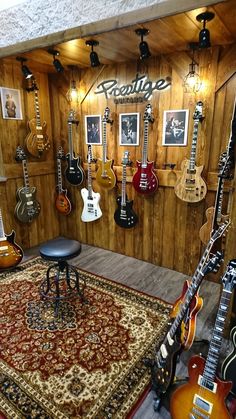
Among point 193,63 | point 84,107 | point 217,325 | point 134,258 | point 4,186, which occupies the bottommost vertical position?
point 134,258

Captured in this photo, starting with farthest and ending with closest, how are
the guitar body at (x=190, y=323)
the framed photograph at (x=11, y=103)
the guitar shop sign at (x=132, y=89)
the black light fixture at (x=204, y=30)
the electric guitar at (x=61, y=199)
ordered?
1. the electric guitar at (x=61, y=199)
2. the framed photograph at (x=11, y=103)
3. the guitar shop sign at (x=132, y=89)
4. the black light fixture at (x=204, y=30)
5. the guitar body at (x=190, y=323)

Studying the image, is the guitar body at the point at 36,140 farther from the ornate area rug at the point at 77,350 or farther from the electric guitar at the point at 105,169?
the ornate area rug at the point at 77,350

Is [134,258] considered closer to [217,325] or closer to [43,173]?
[43,173]

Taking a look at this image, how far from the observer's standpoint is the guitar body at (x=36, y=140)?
3313 millimetres

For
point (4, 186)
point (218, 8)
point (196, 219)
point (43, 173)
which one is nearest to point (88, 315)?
point (196, 219)

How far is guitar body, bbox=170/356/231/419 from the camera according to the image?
3.79 feet

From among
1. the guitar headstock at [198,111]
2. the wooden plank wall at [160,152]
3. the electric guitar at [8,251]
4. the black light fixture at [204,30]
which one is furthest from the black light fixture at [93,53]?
the electric guitar at [8,251]

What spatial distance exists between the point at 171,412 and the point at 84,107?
319 centimetres

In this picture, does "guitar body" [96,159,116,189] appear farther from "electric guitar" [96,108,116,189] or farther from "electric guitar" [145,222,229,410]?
"electric guitar" [145,222,229,410]

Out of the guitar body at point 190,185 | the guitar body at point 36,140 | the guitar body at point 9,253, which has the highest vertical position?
the guitar body at point 36,140

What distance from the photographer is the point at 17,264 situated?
297 centimetres

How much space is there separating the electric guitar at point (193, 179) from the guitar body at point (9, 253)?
1940mm

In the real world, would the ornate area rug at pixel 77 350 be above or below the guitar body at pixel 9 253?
below

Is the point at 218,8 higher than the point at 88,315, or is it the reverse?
the point at 218,8
